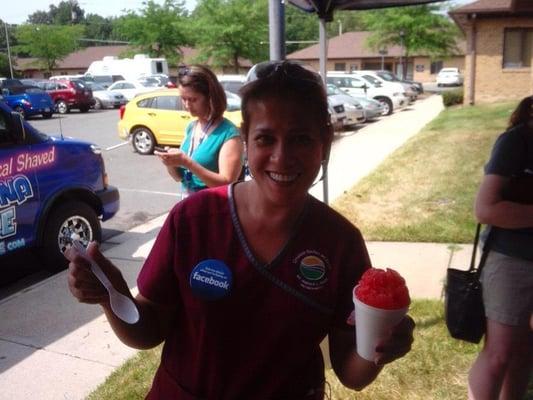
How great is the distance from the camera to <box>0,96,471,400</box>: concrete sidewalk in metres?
3.82

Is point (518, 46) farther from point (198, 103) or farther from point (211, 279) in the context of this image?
point (211, 279)

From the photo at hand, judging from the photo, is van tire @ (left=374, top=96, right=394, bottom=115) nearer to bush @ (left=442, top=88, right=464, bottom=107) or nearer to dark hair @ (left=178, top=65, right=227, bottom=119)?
bush @ (left=442, top=88, right=464, bottom=107)

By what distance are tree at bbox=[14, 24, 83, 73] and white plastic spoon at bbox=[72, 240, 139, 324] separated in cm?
6225

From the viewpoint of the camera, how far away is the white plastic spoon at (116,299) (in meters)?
1.50

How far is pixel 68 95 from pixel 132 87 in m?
4.48

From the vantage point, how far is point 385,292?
1.35 meters

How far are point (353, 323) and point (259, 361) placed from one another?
28 centimetres

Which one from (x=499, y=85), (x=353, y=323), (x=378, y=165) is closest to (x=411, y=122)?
(x=499, y=85)

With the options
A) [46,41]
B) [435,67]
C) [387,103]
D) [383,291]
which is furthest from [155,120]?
[435,67]

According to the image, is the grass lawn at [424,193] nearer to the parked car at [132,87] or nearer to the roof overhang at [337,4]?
the roof overhang at [337,4]

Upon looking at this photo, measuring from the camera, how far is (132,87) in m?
31.8

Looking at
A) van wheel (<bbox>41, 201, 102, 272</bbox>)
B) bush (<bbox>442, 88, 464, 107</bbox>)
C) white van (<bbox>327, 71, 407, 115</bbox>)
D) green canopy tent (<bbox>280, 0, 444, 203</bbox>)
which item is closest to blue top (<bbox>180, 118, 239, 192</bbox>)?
green canopy tent (<bbox>280, 0, 444, 203</bbox>)

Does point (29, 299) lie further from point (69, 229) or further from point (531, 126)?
point (531, 126)

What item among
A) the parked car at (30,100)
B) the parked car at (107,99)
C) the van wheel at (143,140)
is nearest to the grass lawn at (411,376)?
the van wheel at (143,140)
